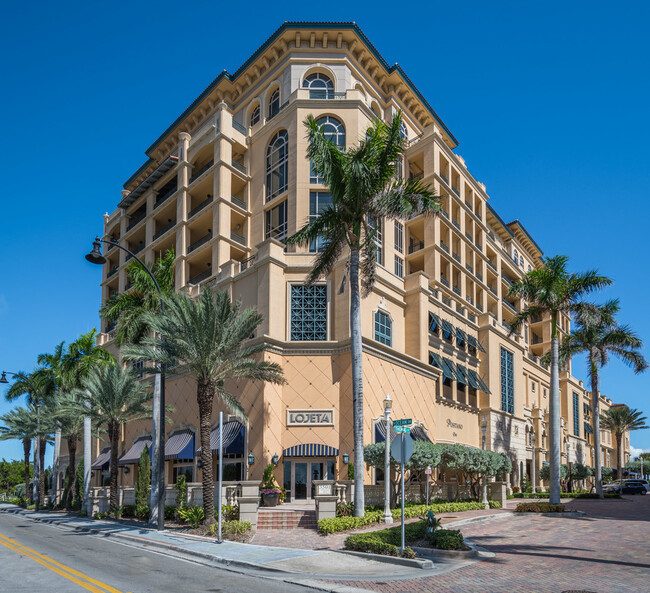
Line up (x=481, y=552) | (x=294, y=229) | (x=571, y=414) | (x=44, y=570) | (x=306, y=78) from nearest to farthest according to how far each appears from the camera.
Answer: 1. (x=44, y=570)
2. (x=481, y=552)
3. (x=294, y=229)
4. (x=306, y=78)
5. (x=571, y=414)

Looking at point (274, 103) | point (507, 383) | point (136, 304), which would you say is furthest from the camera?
point (507, 383)

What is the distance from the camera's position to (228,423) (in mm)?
33844

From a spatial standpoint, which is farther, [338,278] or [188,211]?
[188,211]

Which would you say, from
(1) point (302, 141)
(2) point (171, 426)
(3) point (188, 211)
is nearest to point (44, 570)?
(2) point (171, 426)

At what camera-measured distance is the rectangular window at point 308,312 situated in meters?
34.4

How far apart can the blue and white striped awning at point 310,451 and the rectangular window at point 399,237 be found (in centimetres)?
1770

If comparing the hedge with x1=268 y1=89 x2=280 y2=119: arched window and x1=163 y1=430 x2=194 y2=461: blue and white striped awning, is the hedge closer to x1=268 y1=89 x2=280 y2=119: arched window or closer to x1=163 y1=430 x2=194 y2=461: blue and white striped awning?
x1=163 y1=430 x2=194 y2=461: blue and white striped awning

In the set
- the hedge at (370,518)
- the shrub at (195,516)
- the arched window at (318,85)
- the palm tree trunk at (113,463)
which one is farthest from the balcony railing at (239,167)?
the hedge at (370,518)

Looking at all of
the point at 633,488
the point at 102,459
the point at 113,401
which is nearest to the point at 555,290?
the point at 113,401

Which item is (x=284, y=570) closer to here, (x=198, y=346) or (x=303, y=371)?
(x=198, y=346)

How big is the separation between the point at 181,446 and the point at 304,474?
29.1 feet

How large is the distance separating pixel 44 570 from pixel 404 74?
4231 centimetres

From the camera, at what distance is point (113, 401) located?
1415 inches

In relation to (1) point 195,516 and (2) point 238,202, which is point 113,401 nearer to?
(1) point 195,516
